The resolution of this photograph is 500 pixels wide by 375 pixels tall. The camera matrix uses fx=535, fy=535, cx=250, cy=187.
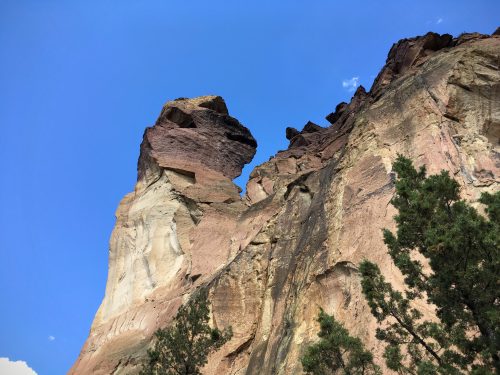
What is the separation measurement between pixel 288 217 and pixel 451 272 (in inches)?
778

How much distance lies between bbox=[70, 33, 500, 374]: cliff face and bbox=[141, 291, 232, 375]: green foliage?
2.85 meters

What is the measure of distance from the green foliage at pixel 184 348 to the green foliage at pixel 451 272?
9910 millimetres

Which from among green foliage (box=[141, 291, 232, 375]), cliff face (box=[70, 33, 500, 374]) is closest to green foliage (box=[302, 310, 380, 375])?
cliff face (box=[70, 33, 500, 374])

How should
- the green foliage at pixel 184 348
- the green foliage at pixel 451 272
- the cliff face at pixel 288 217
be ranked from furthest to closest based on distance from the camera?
the cliff face at pixel 288 217
the green foliage at pixel 184 348
the green foliage at pixel 451 272

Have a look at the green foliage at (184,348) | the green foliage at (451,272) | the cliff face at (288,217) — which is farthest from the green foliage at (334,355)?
the green foliage at (184,348)

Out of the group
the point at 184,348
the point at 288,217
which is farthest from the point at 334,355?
the point at 288,217

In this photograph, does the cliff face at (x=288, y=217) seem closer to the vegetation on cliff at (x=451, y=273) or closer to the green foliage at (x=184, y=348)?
the green foliage at (x=184, y=348)

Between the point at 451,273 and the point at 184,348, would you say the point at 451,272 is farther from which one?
the point at 184,348

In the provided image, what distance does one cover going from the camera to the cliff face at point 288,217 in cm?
2284

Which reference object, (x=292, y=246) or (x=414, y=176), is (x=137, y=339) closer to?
(x=292, y=246)

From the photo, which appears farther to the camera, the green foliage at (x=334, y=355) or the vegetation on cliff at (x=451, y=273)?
the green foliage at (x=334, y=355)

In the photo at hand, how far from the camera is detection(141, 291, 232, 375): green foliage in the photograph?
70.4ft

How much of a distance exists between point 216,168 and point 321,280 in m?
27.9

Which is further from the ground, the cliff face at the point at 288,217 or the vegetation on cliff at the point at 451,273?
the cliff face at the point at 288,217
